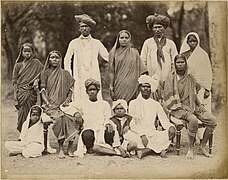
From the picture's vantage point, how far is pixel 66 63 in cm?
131

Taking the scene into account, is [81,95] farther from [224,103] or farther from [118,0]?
[224,103]

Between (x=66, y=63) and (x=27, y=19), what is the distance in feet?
0.56

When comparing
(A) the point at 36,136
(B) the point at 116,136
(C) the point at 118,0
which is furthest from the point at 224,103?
(A) the point at 36,136

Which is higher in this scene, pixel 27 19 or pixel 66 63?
pixel 27 19

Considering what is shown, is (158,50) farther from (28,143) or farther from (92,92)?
(28,143)

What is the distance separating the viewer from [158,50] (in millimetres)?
1322

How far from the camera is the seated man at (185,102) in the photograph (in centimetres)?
131

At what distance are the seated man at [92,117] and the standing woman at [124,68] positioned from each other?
0.15 feet

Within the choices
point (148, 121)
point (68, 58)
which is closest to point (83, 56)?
point (68, 58)

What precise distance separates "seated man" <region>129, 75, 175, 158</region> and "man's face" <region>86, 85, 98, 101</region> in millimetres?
104

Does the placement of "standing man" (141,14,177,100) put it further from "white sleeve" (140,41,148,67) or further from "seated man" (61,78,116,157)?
"seated man" (61,78,116,157)

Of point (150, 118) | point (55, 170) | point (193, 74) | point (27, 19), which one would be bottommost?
point (55, 170)

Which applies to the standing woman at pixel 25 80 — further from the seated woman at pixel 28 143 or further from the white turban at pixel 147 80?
the white turban at pixel 147 80

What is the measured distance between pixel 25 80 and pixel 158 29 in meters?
0.41
